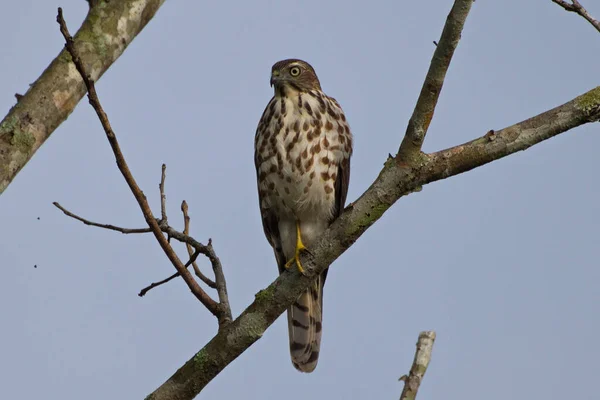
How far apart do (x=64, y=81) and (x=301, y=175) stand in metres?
2.92

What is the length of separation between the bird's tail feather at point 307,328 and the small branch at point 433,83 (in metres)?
2.67

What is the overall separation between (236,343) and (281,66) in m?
3.49

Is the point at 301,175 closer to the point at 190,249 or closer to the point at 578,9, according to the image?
the point at 190,249

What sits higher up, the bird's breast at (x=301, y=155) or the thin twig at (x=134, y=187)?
the bird's breast at (x=301, y=155)

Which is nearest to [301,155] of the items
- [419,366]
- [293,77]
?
[293,77]

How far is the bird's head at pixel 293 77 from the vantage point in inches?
268

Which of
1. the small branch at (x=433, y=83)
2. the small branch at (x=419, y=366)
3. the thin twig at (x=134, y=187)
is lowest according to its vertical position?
the small branch at (x=419, y=366)

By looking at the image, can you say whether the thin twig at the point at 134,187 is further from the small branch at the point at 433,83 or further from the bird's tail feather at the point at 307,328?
the bird's tail feather at the point at 307,328

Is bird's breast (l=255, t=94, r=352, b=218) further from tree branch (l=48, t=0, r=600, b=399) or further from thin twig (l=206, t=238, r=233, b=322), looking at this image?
tree branch (l=48, t=0, r=600, b=399)

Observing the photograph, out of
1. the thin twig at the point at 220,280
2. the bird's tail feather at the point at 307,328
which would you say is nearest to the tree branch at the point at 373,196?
the thin twig at the point at 220,280

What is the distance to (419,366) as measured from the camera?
A: 3260 millimetres

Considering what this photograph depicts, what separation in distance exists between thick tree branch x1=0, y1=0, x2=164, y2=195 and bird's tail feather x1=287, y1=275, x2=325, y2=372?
308 centimetres

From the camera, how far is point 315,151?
6.30 metres

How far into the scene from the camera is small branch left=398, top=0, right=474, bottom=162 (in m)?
3.72
